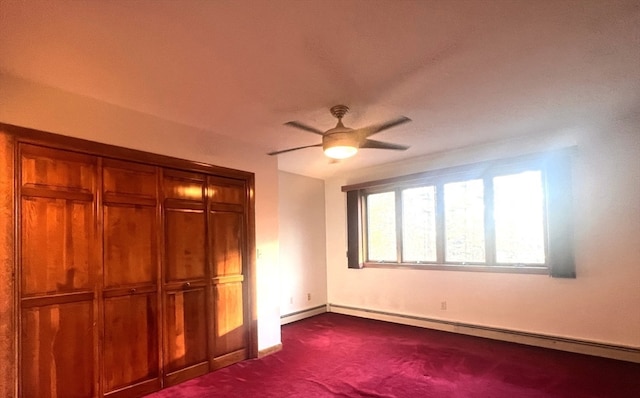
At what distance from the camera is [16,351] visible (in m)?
2.42

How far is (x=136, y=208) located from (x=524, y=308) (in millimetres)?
4332

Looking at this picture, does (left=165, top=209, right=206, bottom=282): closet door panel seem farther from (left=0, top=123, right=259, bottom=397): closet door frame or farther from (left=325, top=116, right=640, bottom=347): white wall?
(left=325, top=116, right=640, bottom=347): white wall

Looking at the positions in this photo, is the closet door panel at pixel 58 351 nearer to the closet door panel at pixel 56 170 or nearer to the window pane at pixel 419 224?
the closet door panel at pixel 56 170

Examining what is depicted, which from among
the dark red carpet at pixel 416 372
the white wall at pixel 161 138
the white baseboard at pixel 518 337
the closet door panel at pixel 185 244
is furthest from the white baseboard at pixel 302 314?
the closet door panel at pixel 185 244

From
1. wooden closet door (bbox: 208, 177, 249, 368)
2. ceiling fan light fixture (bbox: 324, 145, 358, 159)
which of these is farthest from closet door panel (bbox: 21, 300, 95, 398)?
ceiling fan light fixture (bbox: 324, 145, 358, 159)

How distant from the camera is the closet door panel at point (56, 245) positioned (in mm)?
2539

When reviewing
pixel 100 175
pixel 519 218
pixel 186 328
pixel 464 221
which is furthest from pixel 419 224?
pixel 100 175

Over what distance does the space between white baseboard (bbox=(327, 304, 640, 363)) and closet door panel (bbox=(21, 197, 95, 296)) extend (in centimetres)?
405

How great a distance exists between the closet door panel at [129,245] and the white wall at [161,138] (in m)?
0.58

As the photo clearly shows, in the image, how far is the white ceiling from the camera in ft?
6.02

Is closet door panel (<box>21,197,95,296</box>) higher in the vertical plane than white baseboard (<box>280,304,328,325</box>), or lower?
higher

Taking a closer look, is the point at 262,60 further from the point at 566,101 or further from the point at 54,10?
the point at 566,101

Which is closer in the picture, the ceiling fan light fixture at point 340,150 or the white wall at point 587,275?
the ceiling fan light fixture at point 340,150

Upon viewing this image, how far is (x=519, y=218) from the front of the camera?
14.5 ft
